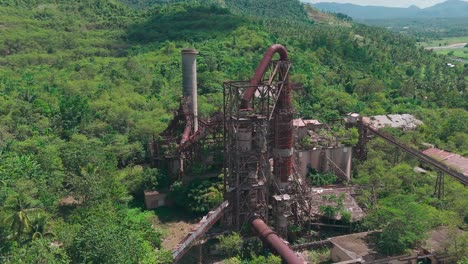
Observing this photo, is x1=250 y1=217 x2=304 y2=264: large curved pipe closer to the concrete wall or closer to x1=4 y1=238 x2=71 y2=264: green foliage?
the concrete wall

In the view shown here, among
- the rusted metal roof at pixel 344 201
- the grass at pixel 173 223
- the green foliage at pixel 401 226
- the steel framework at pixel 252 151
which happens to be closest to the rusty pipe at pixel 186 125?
the grass at pixel 173 223

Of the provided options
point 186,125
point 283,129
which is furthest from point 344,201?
point 186,125

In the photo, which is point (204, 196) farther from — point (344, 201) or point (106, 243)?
point (106, 243)

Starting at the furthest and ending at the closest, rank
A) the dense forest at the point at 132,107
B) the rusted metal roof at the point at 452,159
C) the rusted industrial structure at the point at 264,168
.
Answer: the rusted metal roof at the point at 452,159 → the rusted industrial structure at the point at 264,168 → the dense forest at the point at 132,107

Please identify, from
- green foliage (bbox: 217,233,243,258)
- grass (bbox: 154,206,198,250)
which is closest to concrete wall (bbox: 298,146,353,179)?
grass (bbox: 154,206,198,250)

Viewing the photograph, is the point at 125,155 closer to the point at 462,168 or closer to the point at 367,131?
the point at 367,131

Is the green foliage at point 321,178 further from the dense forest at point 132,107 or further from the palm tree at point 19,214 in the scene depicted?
the palm tree at point 19,214
